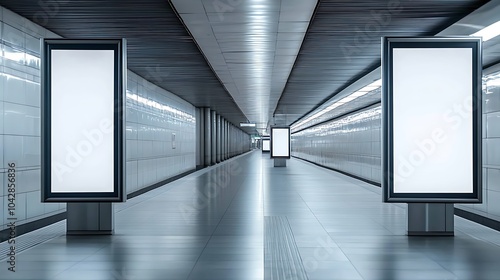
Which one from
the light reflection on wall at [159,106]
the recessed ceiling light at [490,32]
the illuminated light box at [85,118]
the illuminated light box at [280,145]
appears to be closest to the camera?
the recessed ceiling light at [490,32]

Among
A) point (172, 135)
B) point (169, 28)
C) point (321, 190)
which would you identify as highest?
point (169, 28)

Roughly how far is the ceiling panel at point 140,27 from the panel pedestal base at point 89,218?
337 cm

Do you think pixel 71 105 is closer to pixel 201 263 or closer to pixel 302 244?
pixel 201 263

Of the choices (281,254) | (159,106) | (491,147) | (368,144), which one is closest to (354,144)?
(368,144)

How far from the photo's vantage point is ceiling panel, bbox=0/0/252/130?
8.00 m

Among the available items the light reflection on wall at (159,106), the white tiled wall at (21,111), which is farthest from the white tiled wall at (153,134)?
the white tiled wall at (21,111)

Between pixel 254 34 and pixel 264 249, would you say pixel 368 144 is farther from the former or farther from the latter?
pixel 264 249

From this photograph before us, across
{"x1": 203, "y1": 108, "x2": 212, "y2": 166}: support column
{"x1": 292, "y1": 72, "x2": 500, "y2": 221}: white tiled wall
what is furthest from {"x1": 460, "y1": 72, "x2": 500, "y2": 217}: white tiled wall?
{"x1": 203, "y1": 108, "x2": 212, "y2": 166}: support column

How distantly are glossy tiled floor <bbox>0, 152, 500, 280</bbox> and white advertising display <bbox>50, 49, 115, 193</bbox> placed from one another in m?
0.98

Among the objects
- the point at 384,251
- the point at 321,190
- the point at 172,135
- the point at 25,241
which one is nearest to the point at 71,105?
the point at 25,241

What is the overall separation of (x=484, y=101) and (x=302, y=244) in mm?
5414

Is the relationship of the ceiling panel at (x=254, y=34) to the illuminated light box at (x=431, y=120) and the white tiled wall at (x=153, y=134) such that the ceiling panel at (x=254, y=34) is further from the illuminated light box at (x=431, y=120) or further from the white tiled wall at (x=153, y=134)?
the white tiled wall at (x=153, y=134)

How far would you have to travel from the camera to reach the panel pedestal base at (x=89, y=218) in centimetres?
802

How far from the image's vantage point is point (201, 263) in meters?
6.03
